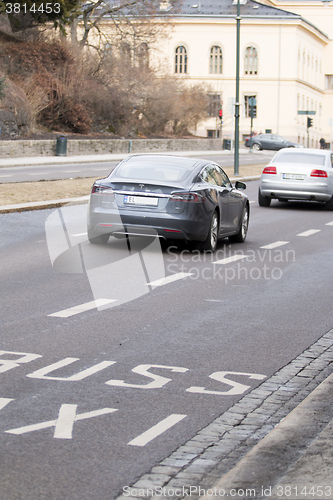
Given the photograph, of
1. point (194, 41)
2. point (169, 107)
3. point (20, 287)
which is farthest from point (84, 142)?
point (194, 41)

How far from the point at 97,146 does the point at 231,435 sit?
145ft

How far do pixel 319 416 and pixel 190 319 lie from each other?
311cm

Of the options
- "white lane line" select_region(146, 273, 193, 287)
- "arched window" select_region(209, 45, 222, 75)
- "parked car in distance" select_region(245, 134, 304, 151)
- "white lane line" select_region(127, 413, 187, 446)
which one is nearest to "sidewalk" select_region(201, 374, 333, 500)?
"white lane line" select_region(127, 413, 187, 446)

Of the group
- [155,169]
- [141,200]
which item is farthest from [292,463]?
[155,169]

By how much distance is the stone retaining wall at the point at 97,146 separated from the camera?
132 feet

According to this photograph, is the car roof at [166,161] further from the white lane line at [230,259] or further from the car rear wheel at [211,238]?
the white lane line at [230,259]

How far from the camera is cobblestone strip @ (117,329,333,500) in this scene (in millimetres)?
3910

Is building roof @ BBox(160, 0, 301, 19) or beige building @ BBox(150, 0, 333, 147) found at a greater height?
building roof @ BBox(160, 0, 301, 19)

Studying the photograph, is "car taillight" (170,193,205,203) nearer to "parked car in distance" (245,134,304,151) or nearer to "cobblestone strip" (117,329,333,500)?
"cobblestone strip" (117,329,333,500)

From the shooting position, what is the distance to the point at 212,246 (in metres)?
12.7

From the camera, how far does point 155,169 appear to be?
1262 centimetres

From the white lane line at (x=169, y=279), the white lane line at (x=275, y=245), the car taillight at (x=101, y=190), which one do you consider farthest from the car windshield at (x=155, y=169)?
the white lane line at (x=169, y=279)

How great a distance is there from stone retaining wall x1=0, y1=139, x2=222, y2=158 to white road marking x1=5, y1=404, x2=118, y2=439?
34948 millimetres

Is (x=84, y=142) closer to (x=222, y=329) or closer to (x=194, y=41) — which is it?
(x=222, y=329)
